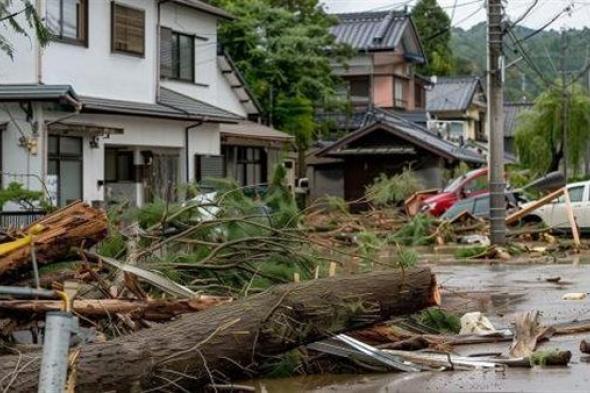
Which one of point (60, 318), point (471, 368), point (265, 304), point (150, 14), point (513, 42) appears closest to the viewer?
point (60, 318)

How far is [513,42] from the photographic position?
72.7 ft

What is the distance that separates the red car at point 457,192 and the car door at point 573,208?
14.4 ft

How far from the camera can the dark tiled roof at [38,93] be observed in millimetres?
18594

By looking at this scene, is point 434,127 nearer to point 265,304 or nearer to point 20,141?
point 20,141

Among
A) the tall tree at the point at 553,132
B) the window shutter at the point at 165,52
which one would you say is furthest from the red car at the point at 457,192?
the tall tree at the point at 553,132

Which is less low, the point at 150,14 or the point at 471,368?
the point at 150,14

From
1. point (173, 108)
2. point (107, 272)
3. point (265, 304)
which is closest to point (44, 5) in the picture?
point (173, 108)

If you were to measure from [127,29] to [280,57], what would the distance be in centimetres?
1011

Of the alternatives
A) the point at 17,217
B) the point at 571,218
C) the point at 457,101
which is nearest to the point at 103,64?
the point at 17,217

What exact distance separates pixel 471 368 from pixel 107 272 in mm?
2941

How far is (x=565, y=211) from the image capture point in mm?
24344

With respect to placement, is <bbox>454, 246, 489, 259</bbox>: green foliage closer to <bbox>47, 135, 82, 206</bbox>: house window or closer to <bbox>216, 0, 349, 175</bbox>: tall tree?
<bbox>47, 135, 82, 206</bbox>: house window

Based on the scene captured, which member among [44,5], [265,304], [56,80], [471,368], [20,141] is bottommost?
[471,368]

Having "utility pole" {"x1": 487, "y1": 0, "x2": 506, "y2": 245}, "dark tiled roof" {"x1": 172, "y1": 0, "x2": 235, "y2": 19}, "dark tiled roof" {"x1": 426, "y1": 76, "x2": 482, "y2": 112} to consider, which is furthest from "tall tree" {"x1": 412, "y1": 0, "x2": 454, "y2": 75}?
"utility pole" {"x1": 487, "y1": 0, "x2": 506, "y2": 245}
